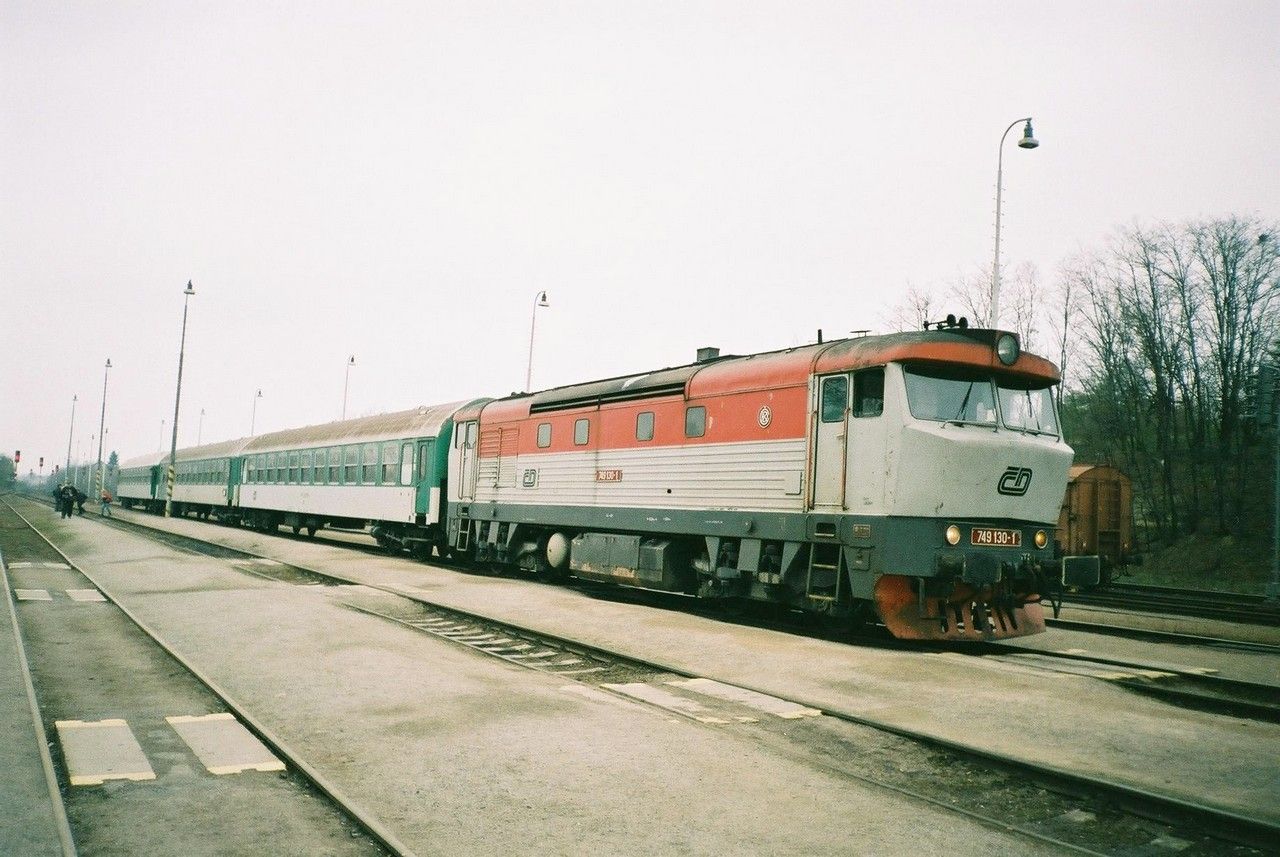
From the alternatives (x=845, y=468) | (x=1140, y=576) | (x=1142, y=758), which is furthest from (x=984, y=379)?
(x=1140, y=576)

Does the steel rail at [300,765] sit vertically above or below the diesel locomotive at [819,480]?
below

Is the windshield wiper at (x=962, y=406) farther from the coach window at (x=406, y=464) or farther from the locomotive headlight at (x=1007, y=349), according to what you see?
the coach window at (x=406, y=464)

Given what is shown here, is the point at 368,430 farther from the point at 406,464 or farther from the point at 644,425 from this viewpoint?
the point at 644,425

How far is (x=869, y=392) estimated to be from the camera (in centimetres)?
1152

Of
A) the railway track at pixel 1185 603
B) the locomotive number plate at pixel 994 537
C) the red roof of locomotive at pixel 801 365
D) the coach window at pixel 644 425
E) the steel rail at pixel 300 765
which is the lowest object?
the steel rail at pixel 300 765

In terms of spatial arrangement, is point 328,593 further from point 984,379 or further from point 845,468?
point 984,379

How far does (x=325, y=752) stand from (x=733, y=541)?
7847mm

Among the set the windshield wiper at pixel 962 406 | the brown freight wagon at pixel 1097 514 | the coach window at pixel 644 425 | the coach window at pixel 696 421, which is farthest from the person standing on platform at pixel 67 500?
the windshield wiper at pixel 962 406

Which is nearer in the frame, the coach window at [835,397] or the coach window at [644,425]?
the coach window at [835,397]

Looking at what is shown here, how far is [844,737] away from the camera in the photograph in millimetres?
7340

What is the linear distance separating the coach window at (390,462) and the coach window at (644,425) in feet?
37.6

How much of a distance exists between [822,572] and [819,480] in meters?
1.20

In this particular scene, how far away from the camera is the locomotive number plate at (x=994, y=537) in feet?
35.6

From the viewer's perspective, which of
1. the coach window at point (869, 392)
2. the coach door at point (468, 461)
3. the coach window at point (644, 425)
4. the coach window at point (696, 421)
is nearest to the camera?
the coach window at point (869, 392)
